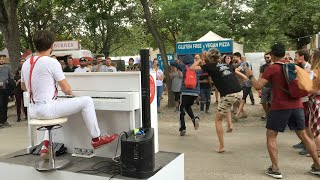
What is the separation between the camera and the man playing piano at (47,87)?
387cm

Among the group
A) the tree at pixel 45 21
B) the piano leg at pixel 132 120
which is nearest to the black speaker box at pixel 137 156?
the piano leg at pixel 132 120

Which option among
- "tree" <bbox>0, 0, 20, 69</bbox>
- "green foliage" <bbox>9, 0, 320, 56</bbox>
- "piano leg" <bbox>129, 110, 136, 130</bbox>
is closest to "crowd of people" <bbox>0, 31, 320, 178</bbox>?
"piano leg" <bbox>129, 110, 136, 130</bbox>

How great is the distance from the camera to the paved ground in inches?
205

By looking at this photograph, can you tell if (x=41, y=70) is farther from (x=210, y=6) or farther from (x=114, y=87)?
(x=210, y=6)

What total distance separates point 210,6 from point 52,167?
26271mm

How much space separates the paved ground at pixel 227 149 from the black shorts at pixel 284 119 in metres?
0.72

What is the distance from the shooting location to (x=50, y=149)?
4.00 meters

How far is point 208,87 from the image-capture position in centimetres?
1118

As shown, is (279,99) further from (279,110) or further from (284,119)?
(284,119)

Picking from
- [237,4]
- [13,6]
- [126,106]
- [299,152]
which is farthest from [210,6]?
[126,106]

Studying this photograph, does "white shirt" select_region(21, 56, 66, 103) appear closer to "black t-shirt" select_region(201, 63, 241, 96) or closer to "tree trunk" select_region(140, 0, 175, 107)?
"black t-shirt" select_region(201, 63, 241, 96)

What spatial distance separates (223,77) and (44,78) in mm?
3321

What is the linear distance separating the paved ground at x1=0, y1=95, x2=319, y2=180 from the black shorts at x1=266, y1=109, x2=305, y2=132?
722 mm

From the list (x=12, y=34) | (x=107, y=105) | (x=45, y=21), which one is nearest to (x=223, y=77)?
(x=107, y=105)
